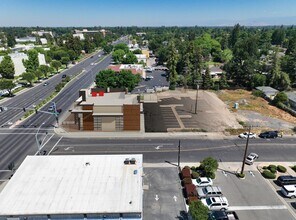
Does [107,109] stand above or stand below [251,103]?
above

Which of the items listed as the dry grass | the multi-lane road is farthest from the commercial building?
the dry grass

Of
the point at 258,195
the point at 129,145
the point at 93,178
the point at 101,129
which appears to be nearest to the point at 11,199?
the point at 93,178

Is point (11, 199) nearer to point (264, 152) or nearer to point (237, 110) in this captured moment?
point (264, 152)

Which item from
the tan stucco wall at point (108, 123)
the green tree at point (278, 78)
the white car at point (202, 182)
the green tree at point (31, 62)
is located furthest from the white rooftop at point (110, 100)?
the green tree at point (31, 62)

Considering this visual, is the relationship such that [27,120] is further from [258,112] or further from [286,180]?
[258,112]

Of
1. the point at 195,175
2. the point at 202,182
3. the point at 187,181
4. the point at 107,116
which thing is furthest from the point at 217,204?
the point at 107,116

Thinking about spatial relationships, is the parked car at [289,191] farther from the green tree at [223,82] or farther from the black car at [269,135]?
the green tree at [223,82]
